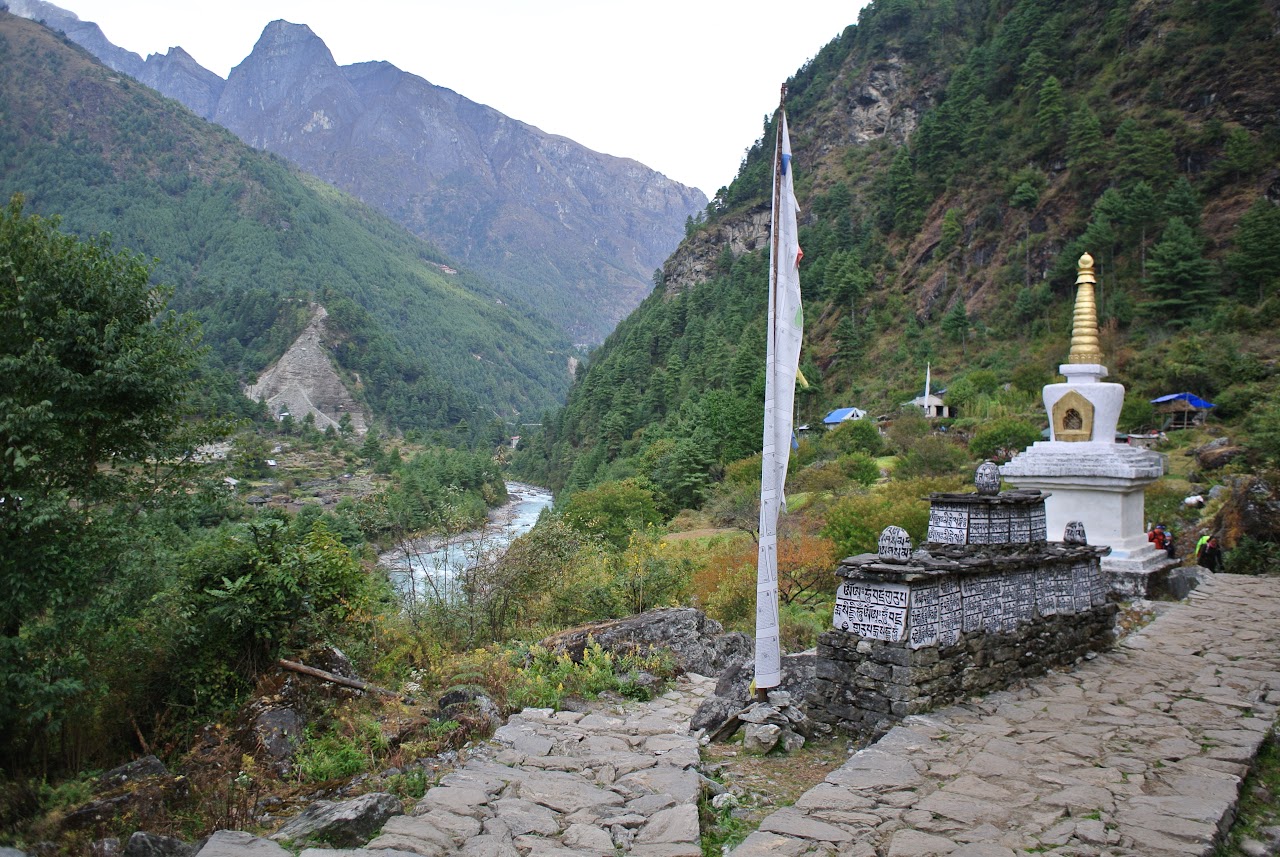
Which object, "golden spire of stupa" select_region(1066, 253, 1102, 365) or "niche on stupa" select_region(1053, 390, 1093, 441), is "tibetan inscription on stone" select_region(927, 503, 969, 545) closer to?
"niche on stupa" select_region(1053, 390, 1093, 441)

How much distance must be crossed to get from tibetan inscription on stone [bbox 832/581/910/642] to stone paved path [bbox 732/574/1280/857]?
716mm

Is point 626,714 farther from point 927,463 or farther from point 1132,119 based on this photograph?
point 1132,119

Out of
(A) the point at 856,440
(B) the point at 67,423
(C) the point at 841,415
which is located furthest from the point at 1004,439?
(B) the point at 67,423

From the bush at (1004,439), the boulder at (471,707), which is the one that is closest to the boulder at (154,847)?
the boulder at (471,707)

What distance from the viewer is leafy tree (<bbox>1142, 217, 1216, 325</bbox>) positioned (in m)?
41.5

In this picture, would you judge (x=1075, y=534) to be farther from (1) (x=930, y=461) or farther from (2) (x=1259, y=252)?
(2) (x=1259, y=252)

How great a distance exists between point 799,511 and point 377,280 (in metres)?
160

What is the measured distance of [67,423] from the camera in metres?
7.48

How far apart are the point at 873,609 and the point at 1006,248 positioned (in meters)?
59.4

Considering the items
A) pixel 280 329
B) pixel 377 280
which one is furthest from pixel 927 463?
pixel 377 280

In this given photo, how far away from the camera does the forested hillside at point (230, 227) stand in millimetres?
128250

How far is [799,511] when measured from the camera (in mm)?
29031

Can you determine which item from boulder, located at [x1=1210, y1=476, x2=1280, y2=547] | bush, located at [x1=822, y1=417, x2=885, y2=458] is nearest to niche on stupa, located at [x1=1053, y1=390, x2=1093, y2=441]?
boulder, located at [x1=1210, y1=476, x2=1280, y2=547]

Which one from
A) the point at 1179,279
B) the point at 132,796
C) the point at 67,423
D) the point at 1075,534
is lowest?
the point at 132,796
